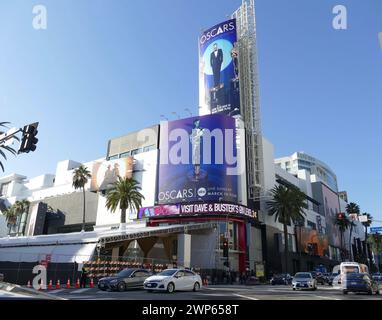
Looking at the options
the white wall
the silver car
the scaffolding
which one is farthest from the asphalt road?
the scaffolding

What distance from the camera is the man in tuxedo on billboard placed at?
263 feet

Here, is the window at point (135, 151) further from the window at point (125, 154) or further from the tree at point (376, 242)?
the tree at point (376, 242)

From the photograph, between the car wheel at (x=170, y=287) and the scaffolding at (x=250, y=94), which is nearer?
the car wheel at (x=170, y=287)

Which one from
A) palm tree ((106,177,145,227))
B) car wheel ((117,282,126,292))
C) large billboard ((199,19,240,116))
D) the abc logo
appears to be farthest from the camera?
large billboard ((199,19,240,116))

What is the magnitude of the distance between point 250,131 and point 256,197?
45.0ft

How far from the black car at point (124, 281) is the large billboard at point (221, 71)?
178 feet

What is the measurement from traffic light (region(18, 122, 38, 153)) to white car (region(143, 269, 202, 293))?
1022 centimetres

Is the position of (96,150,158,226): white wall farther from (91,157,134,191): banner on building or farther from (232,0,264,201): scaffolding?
(232,0,264,201): scaffolding

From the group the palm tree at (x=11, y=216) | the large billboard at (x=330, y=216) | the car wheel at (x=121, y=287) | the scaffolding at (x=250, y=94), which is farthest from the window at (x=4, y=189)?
the car wheel at (x=121, y=287)

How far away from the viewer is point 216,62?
266ft

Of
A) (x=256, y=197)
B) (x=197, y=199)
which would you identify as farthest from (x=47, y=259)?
(x=256, y=197)

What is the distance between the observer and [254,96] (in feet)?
256

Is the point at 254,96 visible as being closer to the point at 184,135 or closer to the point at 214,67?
the point at 214,67

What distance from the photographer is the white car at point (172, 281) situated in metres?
21.9
